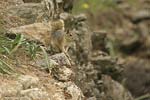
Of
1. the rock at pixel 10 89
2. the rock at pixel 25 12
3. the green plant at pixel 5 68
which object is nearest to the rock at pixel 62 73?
the green plant at pixel 5 68

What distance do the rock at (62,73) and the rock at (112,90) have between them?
2.72 meters

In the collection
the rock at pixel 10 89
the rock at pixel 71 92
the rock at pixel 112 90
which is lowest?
the rock at pixel 112 90

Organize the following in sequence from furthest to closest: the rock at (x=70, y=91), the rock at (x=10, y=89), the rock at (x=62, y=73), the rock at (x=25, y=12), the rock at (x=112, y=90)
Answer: the rock at (x=112, y=90), the rock at (x=25, y=12), the rock at (x=62, y=73), the rock at (x=70, y=91), the rock at (x=10, y=89)

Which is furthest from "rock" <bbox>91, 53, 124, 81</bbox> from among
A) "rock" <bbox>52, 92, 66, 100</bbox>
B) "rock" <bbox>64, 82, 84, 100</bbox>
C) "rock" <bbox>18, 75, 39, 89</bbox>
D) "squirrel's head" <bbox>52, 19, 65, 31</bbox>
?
"rock" <bbox>18, 75, 39, 89</bbox>

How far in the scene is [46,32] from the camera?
748 centimetres

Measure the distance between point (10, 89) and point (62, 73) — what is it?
0.98 metres

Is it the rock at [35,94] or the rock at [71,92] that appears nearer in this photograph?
the rock at [35,94]

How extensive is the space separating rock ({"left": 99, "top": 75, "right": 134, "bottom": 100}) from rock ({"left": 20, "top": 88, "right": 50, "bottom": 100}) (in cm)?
353

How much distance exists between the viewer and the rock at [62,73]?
23.1 ft

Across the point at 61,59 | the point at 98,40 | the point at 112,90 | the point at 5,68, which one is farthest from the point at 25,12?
the point at 98,40

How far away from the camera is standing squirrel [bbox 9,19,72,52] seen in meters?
7.38

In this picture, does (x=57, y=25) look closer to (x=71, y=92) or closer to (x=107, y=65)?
(x=71, y=92)

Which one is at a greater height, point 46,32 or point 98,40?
point 46,32

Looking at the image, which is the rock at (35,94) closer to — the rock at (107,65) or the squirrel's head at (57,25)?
the squirrel's head at (57,25)
